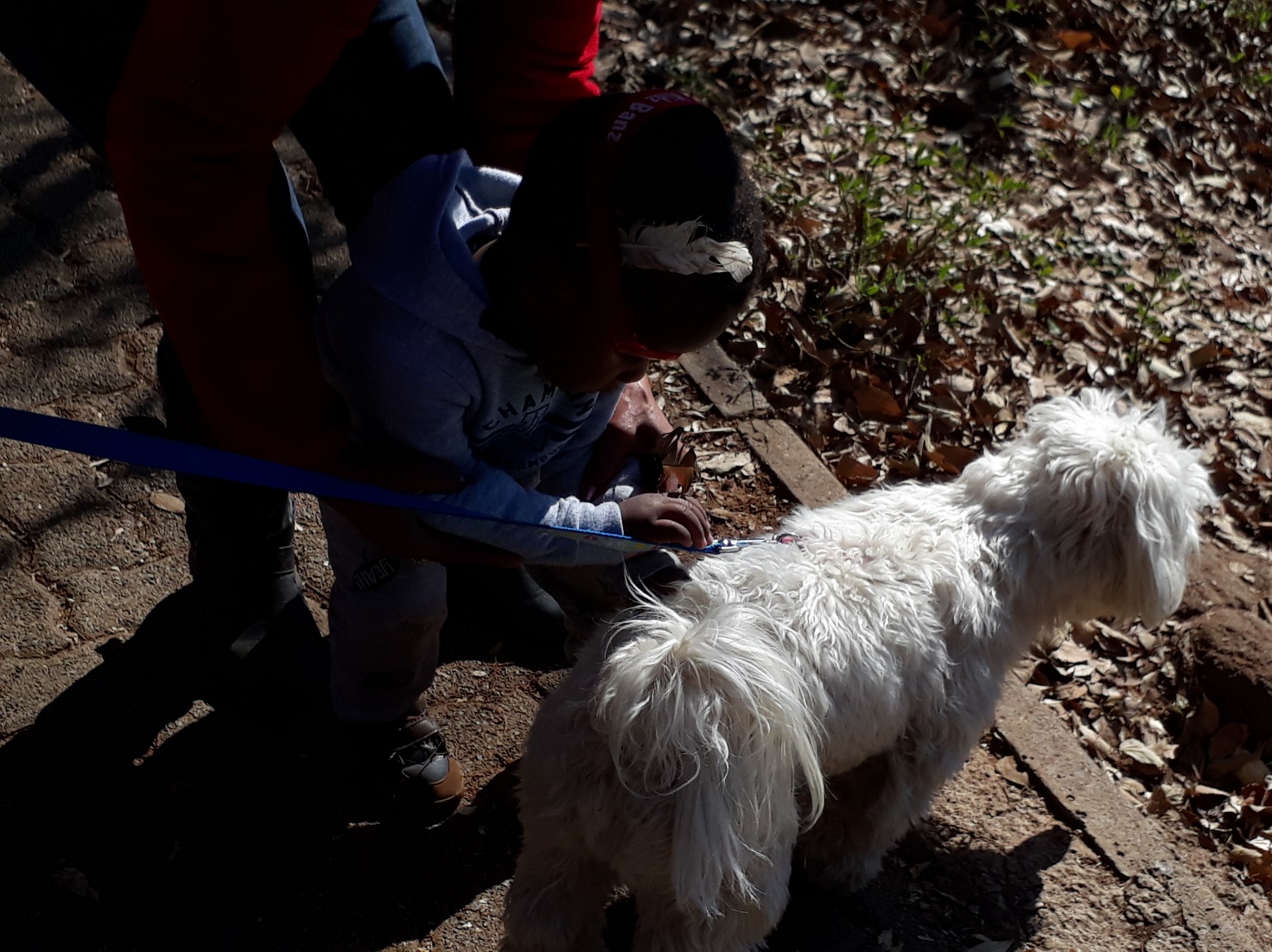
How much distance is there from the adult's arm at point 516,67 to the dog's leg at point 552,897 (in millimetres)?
1454

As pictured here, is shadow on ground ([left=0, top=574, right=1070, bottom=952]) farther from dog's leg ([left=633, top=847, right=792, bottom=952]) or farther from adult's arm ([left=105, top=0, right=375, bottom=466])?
adult's arm ([left=105, top=0, right=375, bottom=466])

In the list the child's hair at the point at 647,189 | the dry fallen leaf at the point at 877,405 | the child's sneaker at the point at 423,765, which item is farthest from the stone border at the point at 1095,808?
the child's hair at the point at 647,189

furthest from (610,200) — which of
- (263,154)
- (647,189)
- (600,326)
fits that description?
(263,154)

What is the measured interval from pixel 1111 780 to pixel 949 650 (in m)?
1.00

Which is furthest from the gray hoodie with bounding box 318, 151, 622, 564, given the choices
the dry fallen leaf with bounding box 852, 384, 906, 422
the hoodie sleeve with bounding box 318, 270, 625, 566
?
the dry fallen leaf with bounding box 852, 384, 906, 422

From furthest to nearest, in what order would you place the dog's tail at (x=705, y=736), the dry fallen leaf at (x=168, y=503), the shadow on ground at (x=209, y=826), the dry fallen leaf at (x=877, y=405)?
the dry fallen leaf at (x=877, y=405) → the dry fallen leaf at (x=168, y=503) → the shadow on ground at (x=209, y=826) → the dog's tail at (x=705, y=736)

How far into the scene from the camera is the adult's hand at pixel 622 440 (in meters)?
2.43

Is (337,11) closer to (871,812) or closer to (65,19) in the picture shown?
(65,19)

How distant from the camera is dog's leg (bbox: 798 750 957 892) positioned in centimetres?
233

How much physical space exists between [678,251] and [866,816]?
1444 millimetres

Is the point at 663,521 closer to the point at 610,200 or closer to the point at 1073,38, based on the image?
the point at 610,200

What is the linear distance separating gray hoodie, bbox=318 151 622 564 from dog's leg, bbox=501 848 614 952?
1.92 feet

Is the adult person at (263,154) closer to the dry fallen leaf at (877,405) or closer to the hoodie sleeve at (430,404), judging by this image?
the hoodie sleeve at (430,404)

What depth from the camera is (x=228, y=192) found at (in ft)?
5.43
